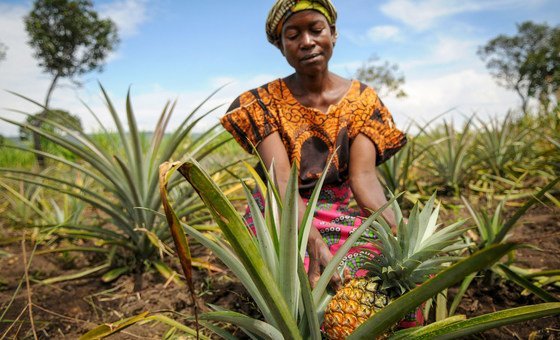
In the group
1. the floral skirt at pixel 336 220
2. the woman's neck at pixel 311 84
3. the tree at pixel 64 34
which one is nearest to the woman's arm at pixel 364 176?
the floral skirt at pixel 336 220

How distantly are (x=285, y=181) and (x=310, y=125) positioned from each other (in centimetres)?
38

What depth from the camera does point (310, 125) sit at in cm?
188

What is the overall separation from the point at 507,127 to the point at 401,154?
1.63 metres

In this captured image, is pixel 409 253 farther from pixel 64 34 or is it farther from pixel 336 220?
pixel 64 34

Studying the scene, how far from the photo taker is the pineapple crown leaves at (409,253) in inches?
41.3

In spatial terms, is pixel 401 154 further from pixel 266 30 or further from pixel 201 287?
pixel 201 287

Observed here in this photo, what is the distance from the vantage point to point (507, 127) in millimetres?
4035

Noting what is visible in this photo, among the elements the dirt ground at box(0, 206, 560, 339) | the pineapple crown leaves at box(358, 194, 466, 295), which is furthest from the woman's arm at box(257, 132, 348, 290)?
the dirt ground at box(0, 206, 560, 339)

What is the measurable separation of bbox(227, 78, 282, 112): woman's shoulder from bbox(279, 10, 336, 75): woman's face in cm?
19

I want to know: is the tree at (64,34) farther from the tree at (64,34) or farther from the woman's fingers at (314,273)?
the woman's fingers at (314,273)

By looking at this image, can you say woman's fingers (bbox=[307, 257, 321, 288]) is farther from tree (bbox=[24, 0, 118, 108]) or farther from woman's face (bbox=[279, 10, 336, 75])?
tree (bbox=[24, 0, 118, 108])

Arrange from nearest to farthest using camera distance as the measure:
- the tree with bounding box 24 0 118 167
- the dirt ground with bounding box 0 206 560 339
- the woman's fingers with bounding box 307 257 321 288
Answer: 1. the woman's fingers with bounding box 307 257 321 288
2. the dirt ground with bounding box 0 206 560 339
3. the tree with bounding box 24 0 118 167

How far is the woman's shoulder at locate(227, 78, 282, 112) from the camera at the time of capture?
6.20 feet

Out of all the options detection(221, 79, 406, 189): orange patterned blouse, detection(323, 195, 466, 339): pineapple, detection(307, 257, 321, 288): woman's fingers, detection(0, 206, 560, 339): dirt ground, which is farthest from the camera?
detection(221, 79, 406, 189): orange patterned blouse
